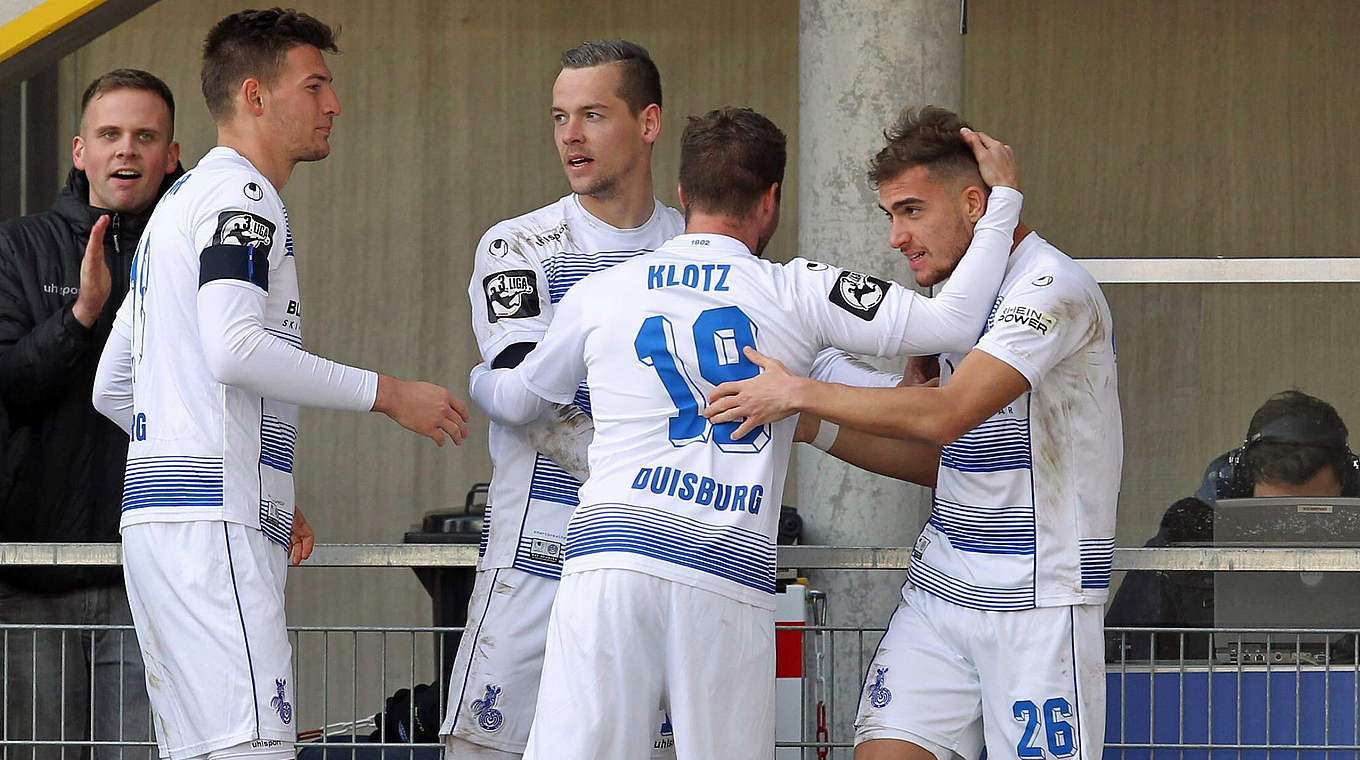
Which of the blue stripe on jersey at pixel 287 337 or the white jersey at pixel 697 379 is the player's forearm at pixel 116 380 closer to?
the blue stripe on jersey at pixel 287 337

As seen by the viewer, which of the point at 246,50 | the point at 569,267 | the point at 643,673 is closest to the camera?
the point at 643,673

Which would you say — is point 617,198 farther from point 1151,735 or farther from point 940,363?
point 1151,735

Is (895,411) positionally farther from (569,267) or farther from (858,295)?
(569,267)

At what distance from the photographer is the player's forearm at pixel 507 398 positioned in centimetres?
372

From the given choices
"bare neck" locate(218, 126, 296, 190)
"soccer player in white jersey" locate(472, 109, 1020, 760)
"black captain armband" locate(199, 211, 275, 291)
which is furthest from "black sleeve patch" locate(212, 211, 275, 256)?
"soccer player in white jersey" locate(472, 109, 1020, 760)

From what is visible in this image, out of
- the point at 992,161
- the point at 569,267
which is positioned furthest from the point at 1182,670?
the point at 569,267

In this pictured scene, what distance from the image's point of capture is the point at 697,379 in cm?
325

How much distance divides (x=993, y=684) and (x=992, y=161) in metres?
1.13

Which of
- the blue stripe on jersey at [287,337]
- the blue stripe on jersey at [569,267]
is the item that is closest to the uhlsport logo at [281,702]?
the blue stripe on jersey at [287,337]

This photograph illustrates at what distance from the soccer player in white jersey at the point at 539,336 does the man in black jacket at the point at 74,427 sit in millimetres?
1079

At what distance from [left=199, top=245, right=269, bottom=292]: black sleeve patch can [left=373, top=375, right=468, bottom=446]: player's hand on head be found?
334 millimetres

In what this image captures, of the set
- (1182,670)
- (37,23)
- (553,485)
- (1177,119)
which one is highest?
(1177,119)

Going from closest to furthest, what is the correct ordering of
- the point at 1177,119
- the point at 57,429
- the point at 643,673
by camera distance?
the point at 643,673, the point at 57,429, the point at 1177,119

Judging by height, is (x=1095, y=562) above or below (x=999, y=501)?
below
